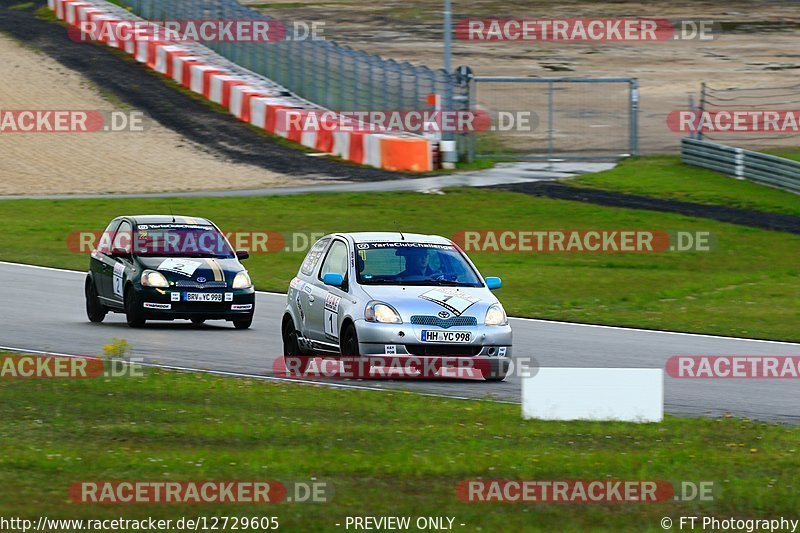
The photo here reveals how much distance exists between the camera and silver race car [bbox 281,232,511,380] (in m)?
13.2

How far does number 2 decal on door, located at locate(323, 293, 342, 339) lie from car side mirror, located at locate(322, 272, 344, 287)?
0.47 ft

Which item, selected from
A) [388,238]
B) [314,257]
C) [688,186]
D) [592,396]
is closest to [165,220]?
[314,257]

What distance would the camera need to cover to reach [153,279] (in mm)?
17234

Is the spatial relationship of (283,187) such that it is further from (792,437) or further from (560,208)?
(792,437)

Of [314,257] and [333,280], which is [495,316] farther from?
[314,257]

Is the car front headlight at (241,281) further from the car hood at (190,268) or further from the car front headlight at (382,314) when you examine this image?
the car front headlight at (382,314)

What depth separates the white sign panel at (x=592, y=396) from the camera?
10.8 m

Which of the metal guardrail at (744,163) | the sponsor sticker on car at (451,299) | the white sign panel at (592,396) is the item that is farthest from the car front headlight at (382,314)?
the metal guardrail at (744,163)

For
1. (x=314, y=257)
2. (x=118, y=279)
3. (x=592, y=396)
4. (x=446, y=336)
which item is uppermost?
(x=314, y=257)

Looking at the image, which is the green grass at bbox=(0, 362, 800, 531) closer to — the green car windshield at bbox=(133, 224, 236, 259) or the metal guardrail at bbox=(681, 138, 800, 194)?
the green car windshield at bbox=(133, 224, 236, 259)

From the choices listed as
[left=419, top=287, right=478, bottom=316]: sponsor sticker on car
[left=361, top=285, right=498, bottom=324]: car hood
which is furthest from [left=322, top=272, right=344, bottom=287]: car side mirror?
[left=419, top=287, right=478, bottom=316]: sponsor sticker on car

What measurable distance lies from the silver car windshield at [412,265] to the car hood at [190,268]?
376 cm

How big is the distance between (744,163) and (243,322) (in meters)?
18.4

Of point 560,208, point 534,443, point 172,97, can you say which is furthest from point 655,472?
point 172,97
